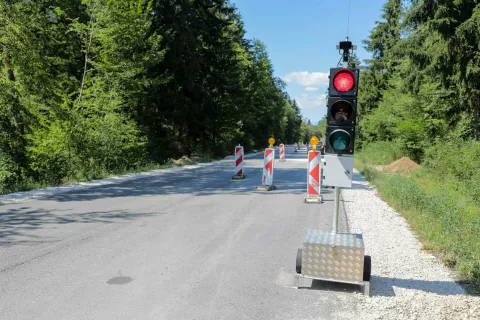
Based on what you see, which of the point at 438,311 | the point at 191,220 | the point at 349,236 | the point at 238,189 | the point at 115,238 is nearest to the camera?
the point at 438,311

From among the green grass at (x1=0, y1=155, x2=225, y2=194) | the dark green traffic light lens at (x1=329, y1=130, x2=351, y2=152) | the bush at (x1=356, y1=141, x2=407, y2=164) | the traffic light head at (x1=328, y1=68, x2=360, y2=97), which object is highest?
the traffic light head at (x1=328, y1=68, x2=360, y2=97)

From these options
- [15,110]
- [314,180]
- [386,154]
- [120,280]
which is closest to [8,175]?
[15,110]

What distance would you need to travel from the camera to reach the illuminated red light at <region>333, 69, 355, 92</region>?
5109mm

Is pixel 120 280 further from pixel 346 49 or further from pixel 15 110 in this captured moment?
pixel 15 110

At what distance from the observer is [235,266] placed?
5.58 metres

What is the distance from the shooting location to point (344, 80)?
5152 millimetres

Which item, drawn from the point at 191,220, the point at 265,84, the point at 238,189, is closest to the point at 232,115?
the point at 265,84

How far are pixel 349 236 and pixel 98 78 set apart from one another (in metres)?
19.9

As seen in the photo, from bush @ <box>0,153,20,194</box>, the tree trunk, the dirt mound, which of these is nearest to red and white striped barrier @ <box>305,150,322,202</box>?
bush @ <box>0,153,20,194</box>

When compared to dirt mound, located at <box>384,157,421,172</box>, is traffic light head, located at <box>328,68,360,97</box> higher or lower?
higher

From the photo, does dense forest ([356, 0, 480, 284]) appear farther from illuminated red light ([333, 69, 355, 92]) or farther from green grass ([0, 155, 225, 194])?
green grass ([0, 155, 225, 194])

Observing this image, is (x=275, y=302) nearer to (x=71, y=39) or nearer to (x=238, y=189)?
(x=238, y=189)

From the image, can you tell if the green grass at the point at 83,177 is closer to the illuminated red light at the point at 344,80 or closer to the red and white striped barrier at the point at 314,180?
the red and white striped barrier at the point at 314,180

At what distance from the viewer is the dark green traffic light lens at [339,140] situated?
516 centimetres
